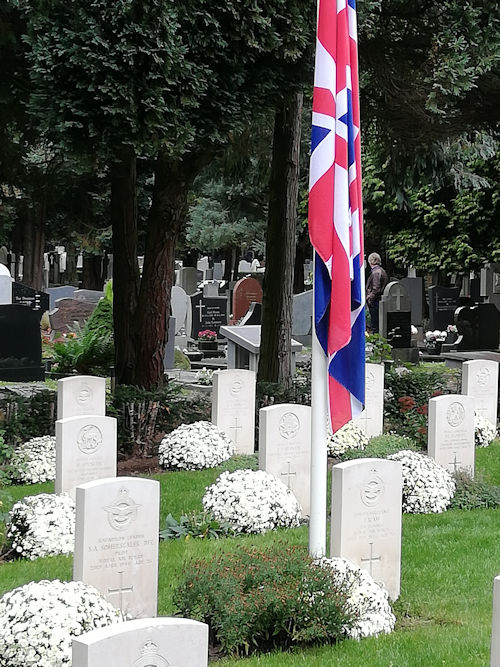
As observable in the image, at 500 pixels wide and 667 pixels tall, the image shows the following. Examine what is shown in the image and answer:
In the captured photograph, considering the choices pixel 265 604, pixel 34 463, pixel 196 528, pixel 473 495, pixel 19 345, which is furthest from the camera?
pixel 19 345

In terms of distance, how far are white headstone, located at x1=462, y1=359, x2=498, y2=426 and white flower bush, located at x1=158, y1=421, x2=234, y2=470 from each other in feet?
11.0

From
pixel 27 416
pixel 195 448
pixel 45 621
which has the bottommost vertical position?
pixel 45 621

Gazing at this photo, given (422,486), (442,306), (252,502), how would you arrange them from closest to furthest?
(252,502) < (422,486) < (442,306)

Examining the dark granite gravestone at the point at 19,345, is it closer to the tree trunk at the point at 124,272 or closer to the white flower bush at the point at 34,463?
the tree trunk at the point at 124,272

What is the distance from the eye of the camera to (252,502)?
8.62 m

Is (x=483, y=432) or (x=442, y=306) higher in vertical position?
(x=442, y=306)

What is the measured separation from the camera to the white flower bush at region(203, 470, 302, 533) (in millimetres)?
8531

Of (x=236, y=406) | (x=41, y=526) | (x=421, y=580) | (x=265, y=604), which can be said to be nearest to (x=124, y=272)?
(x=236, y=406)

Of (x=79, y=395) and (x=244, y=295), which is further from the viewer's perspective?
(x=244, y=295)

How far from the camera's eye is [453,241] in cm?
3241

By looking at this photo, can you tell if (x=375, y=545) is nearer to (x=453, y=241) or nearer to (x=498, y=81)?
(x=498, y=81)

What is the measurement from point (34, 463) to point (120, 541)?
15.3 ft

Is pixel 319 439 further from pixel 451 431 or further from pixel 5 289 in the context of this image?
pixel 5 289

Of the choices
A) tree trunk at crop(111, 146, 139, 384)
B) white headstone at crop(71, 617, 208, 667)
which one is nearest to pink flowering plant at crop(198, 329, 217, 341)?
tree trunk at crop(111, 146, 139, 384)
